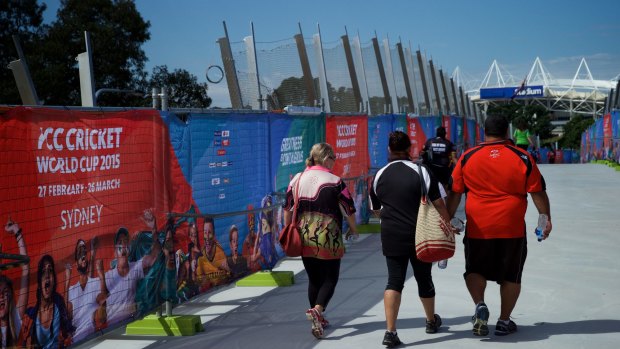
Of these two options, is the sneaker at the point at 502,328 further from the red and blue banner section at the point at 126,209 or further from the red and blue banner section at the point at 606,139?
the red and blue banner section at the point at 606,139

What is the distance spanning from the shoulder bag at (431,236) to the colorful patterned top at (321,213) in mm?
779

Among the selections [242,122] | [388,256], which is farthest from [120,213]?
[242,122]

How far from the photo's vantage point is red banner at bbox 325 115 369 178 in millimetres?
11984

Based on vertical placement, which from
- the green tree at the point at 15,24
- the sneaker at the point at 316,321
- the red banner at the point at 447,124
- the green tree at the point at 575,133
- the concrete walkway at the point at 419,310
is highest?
the green tree at the point at 15,24

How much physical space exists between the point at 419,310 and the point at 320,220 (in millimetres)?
1466

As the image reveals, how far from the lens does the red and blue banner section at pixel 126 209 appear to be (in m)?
5.04

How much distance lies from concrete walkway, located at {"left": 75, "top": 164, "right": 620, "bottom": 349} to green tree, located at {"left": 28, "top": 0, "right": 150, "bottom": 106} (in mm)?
35162

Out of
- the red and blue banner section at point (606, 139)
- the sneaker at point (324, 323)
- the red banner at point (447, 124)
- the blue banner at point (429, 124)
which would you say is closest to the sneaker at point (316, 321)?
the sneaker at point (324, 323)

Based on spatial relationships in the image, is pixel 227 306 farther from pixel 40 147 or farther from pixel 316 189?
pixel 40 147

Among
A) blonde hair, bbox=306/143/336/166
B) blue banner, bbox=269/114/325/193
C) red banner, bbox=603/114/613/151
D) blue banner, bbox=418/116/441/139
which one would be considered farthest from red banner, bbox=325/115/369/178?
red banner, bbox=603/114/613/151

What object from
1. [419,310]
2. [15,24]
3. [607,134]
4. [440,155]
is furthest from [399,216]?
[15,24]

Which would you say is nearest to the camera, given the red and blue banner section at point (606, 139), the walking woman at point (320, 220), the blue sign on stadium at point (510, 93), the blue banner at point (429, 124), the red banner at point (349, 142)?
the walking woman at point (320, 220)

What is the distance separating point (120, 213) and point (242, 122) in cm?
251

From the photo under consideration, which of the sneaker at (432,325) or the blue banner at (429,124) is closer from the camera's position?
the sneaker at (432,325)
